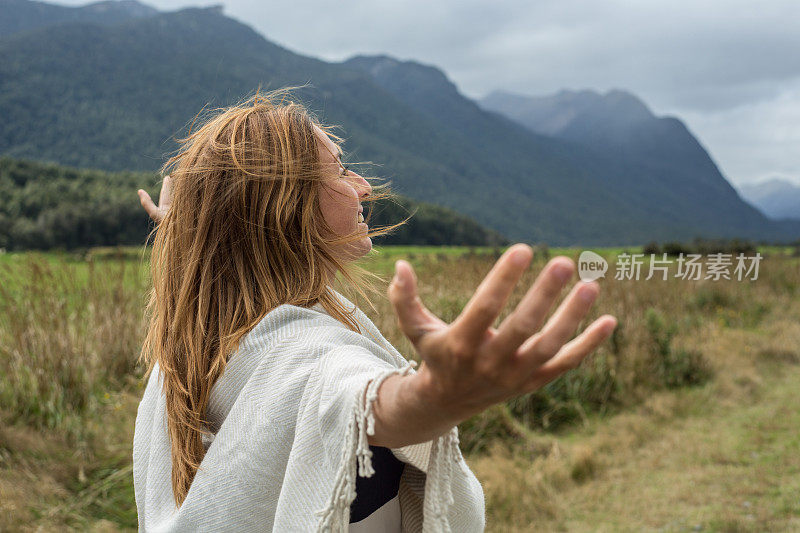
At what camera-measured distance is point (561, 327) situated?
555 mm

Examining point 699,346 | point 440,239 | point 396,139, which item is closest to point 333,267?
point 699,346

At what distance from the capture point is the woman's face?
Result: 4.01 ft

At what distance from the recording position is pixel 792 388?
572 cm

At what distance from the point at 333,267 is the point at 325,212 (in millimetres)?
129

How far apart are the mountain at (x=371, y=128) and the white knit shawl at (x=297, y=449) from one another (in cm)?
6863

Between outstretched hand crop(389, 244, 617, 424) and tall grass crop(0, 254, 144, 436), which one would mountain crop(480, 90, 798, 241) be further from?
outstretched hand crop(389, 244, 617, 424)

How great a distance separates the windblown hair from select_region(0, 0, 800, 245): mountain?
6856 centimetres

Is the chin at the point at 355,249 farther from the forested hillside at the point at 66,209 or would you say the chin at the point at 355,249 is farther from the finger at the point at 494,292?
the forested hillside at the point at 66,209

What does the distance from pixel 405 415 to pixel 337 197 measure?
2.19ft

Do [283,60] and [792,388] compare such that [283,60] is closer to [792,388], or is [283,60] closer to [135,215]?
[135,215]

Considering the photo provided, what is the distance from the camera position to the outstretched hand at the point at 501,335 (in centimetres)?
53

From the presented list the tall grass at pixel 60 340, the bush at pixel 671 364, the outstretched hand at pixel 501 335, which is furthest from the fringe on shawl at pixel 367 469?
the bush at pixel 671 364
